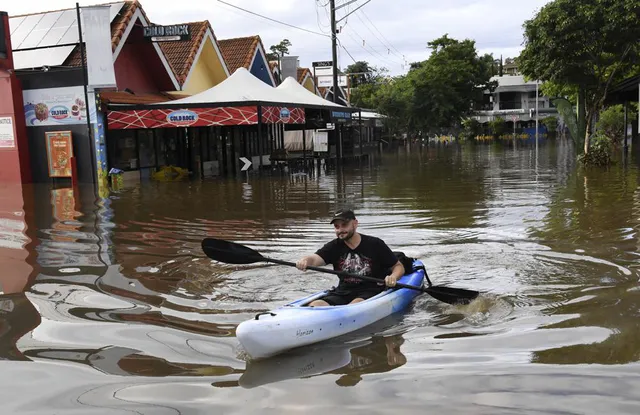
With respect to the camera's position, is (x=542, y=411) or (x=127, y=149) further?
(x=127, y=149)

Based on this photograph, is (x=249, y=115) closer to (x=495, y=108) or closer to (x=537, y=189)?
(x=537, y=189)

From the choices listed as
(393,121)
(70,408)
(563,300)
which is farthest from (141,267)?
(393,121)

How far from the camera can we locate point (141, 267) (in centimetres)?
948

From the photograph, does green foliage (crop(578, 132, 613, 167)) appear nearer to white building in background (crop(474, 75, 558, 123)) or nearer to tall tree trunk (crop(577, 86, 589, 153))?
A: tall tree trunk (crop(577, 86, 589, 153))

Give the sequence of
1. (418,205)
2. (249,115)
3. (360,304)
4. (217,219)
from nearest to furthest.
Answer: (360,304)
(217,219)
(418,205)
(249,115)

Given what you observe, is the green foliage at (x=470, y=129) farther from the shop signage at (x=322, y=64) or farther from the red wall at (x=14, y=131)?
the red wall at (x=14, y=131)

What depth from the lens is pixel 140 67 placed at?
2588 cm

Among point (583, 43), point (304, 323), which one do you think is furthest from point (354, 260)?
point (583, 43)

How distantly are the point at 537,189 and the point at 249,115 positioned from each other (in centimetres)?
972

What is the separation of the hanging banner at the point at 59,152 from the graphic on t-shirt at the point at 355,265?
699 inches

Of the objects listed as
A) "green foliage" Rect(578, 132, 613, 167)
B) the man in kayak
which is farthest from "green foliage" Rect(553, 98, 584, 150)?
the man in kayak

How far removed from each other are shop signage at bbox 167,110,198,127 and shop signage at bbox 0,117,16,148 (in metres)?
5.40

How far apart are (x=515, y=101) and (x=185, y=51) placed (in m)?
63.1

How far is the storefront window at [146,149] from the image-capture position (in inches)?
971
